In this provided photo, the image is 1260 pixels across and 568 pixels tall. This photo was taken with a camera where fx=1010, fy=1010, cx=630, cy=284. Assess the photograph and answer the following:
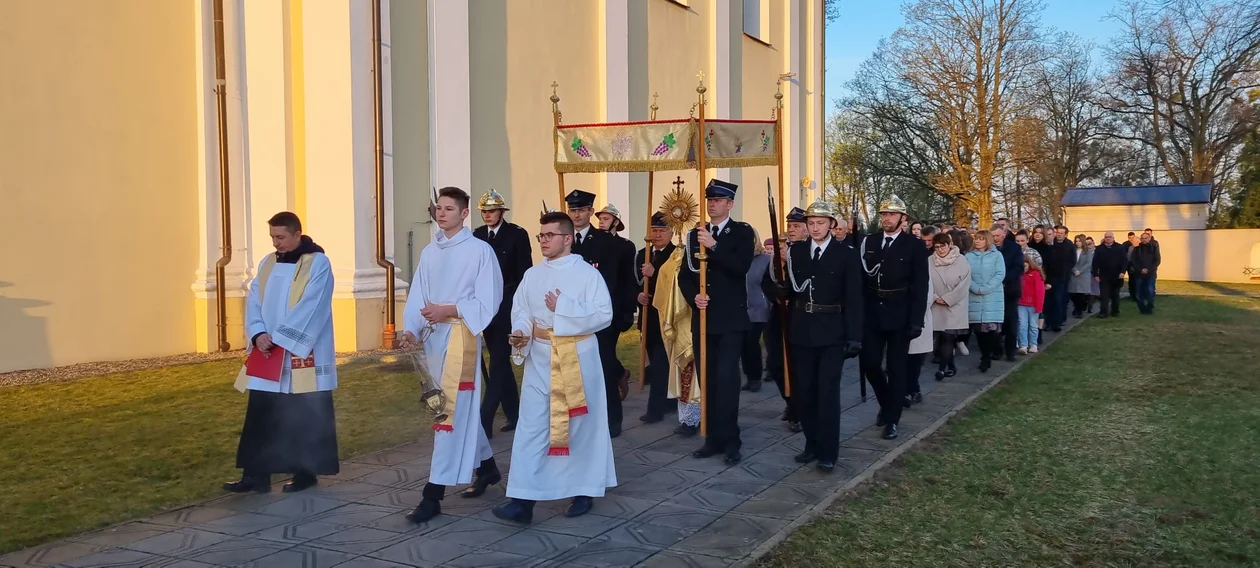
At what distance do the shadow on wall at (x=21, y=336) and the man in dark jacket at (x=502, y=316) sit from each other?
19.2ft

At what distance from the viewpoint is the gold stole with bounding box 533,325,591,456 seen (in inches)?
222

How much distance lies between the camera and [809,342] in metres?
6.85

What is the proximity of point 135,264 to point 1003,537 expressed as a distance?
10063 millimetres

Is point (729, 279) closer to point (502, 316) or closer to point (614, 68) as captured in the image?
point (502, 316)

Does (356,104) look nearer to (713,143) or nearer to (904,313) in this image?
(713,143)

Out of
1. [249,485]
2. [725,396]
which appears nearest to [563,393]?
[725,396]

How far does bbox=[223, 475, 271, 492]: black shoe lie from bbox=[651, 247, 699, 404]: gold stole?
10.7 ft

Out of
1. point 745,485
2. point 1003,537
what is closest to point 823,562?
point 1003,537

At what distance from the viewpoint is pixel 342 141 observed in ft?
40.8

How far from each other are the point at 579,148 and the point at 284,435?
11.9 ft

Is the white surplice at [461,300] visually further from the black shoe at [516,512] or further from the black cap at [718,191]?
the black cap at [718,191]

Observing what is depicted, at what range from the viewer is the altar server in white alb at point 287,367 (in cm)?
613

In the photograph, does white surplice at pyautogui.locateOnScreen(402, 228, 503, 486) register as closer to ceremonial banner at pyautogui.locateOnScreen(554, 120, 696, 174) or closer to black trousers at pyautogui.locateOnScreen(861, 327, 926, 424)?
ceremonial banner at pyautogui.locateOnScreen(554, 120, 696, 174)

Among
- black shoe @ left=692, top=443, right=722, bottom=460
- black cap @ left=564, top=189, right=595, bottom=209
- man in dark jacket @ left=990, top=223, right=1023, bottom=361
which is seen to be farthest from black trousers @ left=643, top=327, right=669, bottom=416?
man in dark jacket @ left=990, top=223, right=1023, bottom=361
